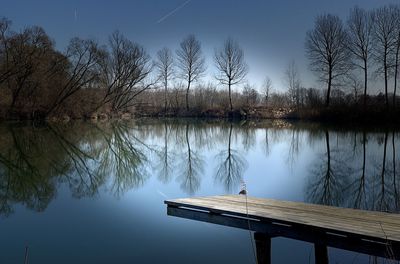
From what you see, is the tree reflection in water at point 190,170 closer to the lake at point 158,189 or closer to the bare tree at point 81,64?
the lake at point 158,189

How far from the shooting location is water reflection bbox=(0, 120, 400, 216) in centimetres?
962

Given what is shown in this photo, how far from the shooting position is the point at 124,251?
226 inches

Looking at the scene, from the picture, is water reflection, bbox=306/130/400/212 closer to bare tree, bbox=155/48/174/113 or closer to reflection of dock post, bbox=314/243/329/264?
reflection of dock post, bbox=314/243/329/264

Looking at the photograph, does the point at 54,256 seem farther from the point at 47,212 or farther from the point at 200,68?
the point at 200,68

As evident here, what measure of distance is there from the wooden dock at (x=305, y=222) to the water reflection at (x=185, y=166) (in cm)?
258

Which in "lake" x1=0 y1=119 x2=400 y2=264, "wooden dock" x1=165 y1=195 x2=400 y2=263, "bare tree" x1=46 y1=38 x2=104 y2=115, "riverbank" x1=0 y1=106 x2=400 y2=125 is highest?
"bare tree" x1=46 y1=38 x2=104 y2=115

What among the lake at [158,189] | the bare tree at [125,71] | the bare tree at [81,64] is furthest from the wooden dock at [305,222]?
the bare tree at [125,71]

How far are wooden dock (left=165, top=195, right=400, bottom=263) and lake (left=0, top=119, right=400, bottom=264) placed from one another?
0.38m

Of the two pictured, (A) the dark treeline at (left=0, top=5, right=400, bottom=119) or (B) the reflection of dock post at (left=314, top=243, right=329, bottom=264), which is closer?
(B) the reflection of dock post at (left=314, top=243, right=329, bottom=264)

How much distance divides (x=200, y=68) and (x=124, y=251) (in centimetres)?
5186

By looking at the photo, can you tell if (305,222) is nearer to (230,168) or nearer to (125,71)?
(230,168)

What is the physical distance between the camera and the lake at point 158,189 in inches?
229

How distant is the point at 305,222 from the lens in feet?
16.4

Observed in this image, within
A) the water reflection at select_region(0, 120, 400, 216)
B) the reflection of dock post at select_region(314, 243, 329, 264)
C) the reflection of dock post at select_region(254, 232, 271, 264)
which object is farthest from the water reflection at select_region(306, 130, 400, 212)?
the reflection of dock post at select_region(254, 232, 271, 264)
